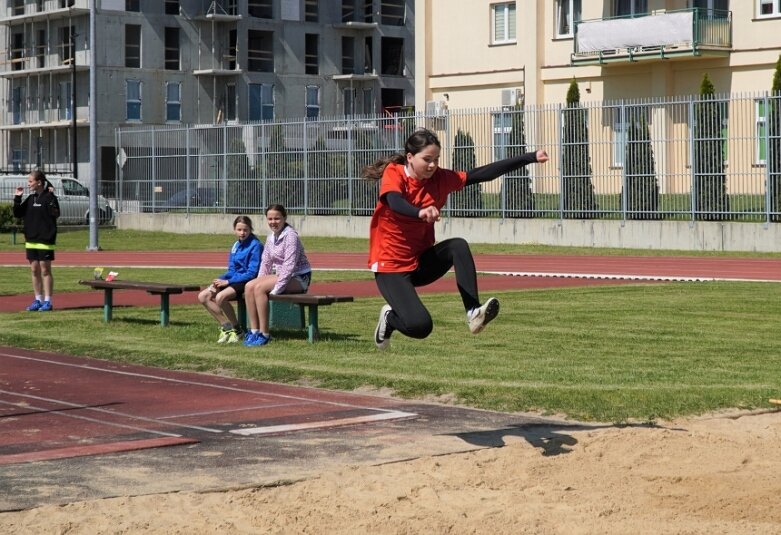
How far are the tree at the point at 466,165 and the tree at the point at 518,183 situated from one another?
3.17ft

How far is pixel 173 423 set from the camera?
9.98 metres

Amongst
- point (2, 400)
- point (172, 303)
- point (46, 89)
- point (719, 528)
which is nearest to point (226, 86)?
point (46, 89)

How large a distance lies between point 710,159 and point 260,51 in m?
47.8

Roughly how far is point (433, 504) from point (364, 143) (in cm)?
3086

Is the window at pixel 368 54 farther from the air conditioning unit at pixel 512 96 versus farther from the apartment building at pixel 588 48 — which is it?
the air conditioning unit at pixel 512 96

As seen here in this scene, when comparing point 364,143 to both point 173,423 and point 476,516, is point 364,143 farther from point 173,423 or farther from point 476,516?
point 476,516

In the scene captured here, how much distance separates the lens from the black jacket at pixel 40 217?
1856 cm

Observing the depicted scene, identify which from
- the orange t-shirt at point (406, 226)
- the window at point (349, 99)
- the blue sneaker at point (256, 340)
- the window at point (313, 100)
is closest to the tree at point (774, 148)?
the blue sneaker at point (256, 340)

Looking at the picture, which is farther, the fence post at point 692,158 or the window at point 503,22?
the window at point 503,22

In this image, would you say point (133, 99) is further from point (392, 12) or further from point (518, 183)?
point (518, 183)

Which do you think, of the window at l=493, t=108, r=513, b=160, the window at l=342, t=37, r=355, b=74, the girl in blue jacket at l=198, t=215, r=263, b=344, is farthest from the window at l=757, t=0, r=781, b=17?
the window at l=342, t=37, r=355, b=74

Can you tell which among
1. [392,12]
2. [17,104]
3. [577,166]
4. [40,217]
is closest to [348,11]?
[392,12]

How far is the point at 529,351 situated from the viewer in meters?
13.8

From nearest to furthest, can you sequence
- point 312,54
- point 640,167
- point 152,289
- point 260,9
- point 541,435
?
point 541,435
point 152,289
point 640,167
point 260,9
point 312,54
